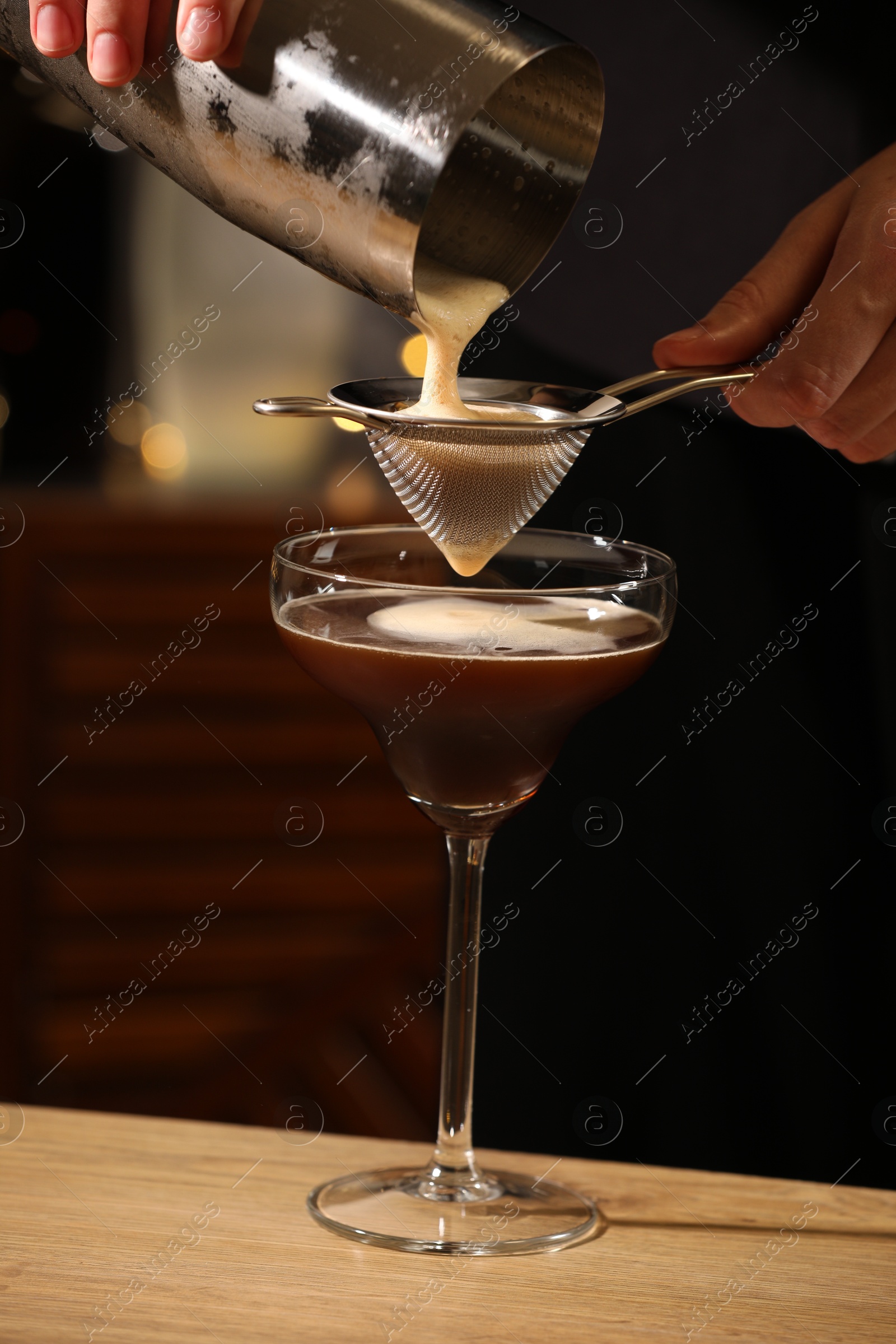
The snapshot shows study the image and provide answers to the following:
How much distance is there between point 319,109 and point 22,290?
2.55m

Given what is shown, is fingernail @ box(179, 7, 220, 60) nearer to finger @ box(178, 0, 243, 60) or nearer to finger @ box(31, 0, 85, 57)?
finger @ box(178, 0, 243, 60)

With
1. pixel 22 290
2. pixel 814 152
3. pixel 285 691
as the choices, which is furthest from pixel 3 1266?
pixel 22 290

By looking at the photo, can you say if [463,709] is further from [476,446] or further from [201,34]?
[201,34]

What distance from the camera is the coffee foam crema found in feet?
2.97

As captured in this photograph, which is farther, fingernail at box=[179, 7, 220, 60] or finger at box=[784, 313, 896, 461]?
finger at box=[784, 313, 896, 461]

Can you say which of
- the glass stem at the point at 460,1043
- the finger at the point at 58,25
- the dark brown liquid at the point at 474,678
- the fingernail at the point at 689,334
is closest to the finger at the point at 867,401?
the fingernail at the point at 689,334

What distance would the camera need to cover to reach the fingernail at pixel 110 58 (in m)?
0.96

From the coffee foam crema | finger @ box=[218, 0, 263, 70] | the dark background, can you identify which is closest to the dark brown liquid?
the coffee foam crema

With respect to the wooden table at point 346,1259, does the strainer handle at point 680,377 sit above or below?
above

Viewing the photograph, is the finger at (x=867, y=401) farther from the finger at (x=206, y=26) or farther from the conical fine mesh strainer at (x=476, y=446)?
the finger at (x=206, y=26)

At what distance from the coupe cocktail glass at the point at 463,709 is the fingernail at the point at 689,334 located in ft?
0.85

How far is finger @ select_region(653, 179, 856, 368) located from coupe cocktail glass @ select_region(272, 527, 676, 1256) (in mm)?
261

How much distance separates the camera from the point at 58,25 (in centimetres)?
100

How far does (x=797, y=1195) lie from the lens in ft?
3.19
